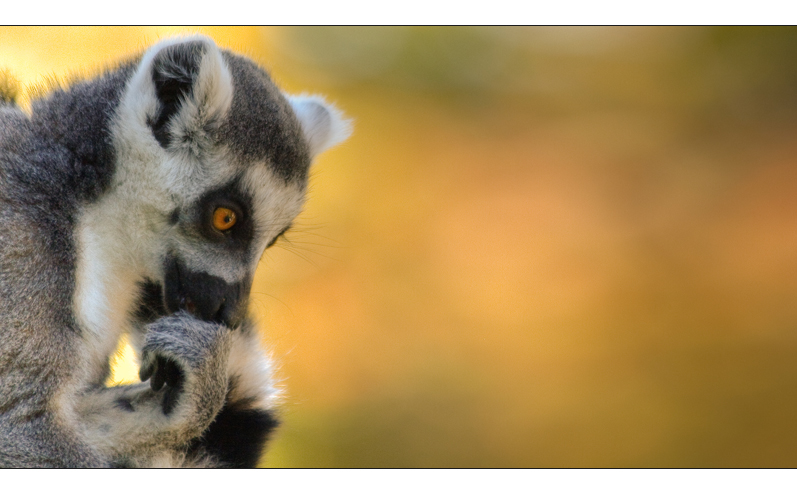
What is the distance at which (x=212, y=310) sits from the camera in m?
2.04

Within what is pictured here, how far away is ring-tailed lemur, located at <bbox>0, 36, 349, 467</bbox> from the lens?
6.08ft

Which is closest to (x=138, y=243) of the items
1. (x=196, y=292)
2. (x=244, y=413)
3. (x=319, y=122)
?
(x=196, y=292)

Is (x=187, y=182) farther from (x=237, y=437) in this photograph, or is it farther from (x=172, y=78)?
(x=237, y=437)

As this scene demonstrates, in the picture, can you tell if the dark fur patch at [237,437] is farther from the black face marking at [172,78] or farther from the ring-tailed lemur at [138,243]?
the black face marking at [172,78]

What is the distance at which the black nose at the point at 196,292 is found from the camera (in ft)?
6.62

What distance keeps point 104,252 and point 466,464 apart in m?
1.51

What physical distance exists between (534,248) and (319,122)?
60.8 inches

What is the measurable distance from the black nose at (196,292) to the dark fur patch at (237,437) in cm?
35

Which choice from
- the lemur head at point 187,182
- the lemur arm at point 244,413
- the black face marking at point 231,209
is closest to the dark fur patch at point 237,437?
the lemur arm at point 244,413

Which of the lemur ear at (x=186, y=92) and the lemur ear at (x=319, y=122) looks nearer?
the lemur ear at (x=186, y=92)

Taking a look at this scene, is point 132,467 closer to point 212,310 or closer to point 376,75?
point 212,310

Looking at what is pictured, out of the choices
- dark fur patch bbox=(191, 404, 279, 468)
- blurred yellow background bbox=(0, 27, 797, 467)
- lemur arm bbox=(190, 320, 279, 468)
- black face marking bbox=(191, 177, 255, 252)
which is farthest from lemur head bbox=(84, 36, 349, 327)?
blurred yellow background bbox=(0, 27, 797, 467)

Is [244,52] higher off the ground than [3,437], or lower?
higher
